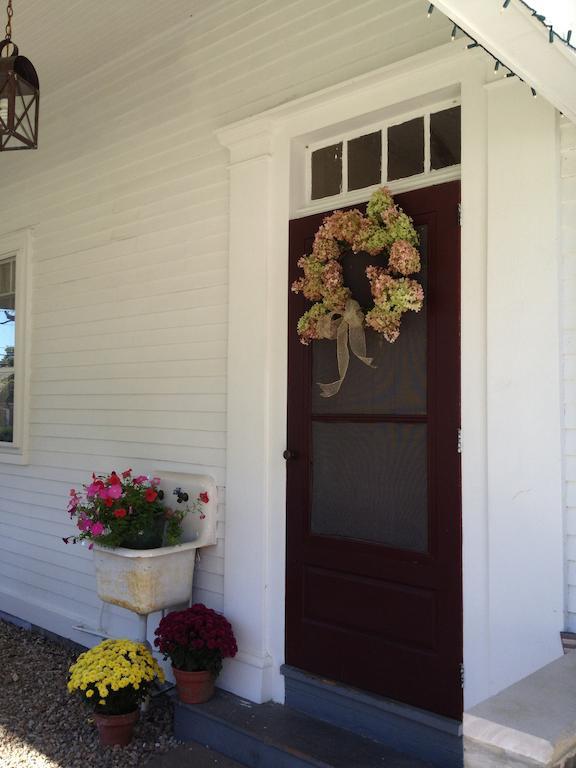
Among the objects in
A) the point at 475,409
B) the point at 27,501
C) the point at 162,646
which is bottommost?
the point at 162,646

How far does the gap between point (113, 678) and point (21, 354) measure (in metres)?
2.73

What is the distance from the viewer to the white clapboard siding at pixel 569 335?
2.32 m

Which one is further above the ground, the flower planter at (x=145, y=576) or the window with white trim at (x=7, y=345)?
the window with white trim at (x=7, y=345)

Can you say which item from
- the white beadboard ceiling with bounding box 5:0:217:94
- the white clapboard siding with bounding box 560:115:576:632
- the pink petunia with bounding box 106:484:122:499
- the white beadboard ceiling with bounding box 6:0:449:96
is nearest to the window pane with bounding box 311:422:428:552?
the white clapboard siding with bounding box 560:115:576:632

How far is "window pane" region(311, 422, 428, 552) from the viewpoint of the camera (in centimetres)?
277

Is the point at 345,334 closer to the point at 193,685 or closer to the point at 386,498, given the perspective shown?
the point at 386,498

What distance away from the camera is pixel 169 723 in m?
3.26

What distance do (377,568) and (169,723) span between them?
1310 millimetres

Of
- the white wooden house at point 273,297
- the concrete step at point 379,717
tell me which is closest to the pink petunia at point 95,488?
the white wooden house at point 273,297

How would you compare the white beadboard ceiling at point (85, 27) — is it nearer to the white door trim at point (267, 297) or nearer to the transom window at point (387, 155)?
the white door trim at point (267, 297)

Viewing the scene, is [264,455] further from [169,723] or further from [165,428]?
[169,723]

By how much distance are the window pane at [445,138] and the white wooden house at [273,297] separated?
0.01 m

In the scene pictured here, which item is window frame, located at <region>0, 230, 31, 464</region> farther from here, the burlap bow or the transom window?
the burlap bow

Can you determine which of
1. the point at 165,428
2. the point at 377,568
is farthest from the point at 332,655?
the point at 165,428
